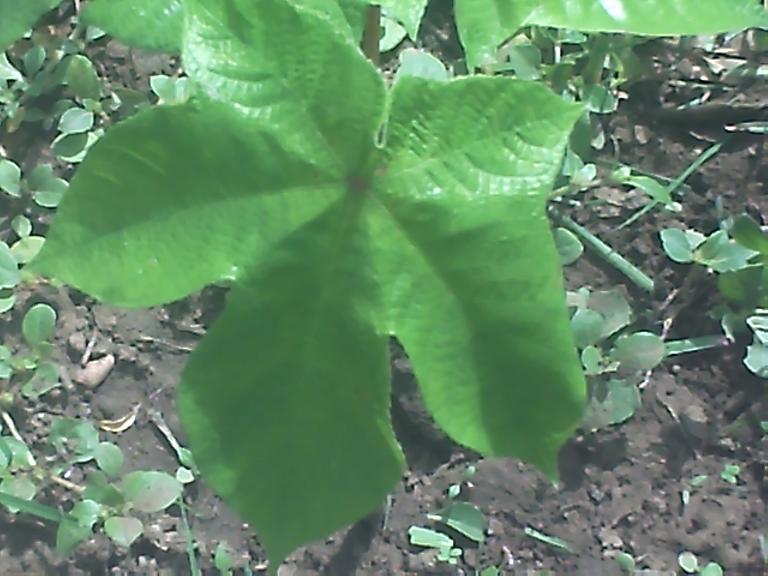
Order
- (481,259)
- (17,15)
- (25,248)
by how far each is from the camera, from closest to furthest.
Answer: (481,259) → (17,15) → (25,248)

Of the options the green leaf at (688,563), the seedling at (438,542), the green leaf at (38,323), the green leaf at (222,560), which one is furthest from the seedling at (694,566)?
the green leaf at (38,323)

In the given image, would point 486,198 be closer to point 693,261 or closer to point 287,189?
point 287,189

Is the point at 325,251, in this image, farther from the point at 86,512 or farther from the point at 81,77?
the point at 81,77

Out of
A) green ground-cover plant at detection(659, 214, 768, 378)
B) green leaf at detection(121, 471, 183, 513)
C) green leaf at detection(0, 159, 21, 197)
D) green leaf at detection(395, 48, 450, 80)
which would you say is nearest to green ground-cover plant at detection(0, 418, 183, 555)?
green leaf at detection(121, 471, 183, 513)

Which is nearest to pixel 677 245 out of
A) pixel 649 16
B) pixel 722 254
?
pixel 722 254

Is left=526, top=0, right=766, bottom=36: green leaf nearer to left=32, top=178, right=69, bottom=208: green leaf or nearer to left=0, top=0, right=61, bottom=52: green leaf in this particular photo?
left=0, top=0, right=61, bottom=52: green leaf

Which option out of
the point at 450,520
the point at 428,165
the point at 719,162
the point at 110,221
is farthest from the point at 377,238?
the point at 719,162
